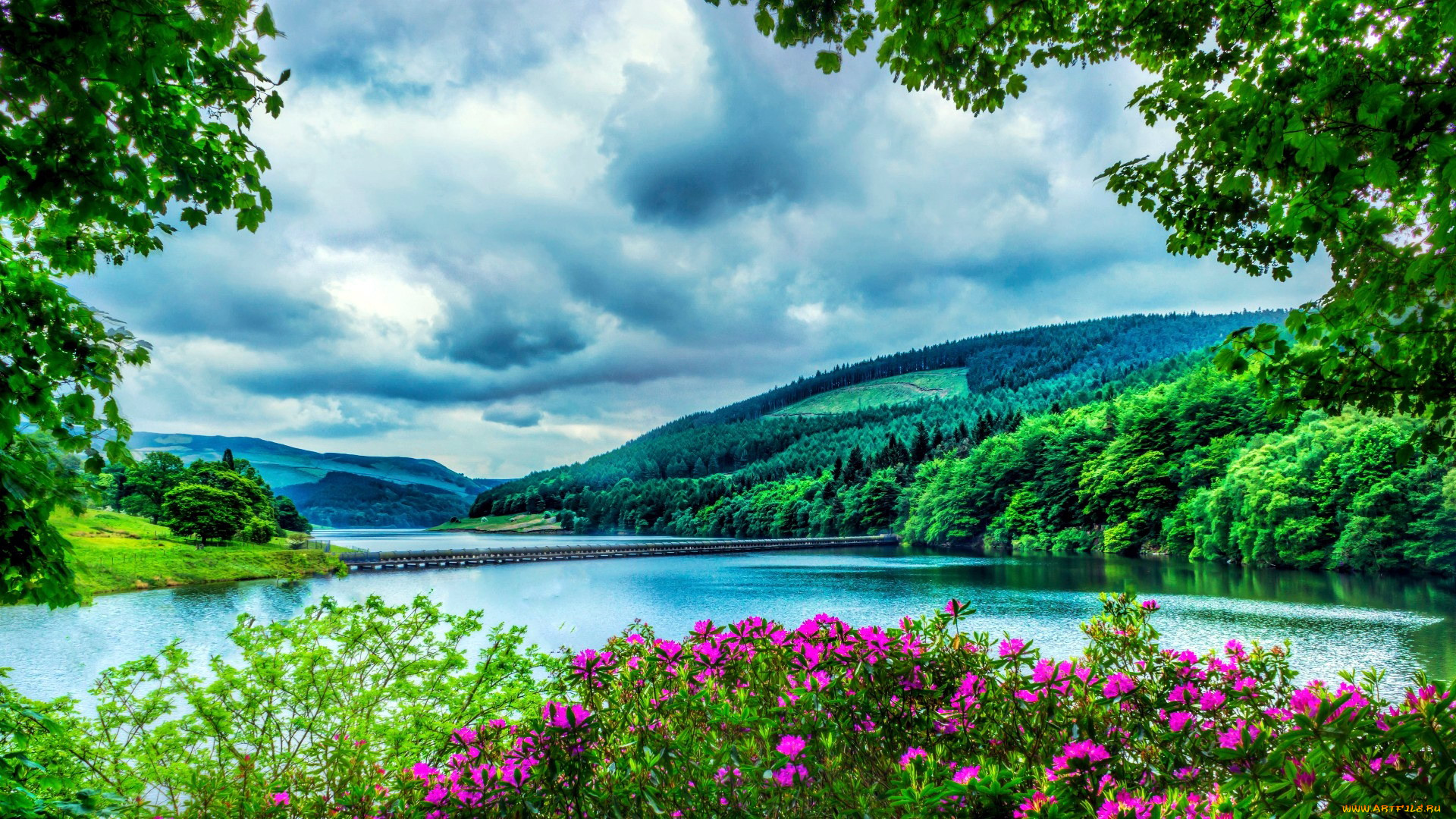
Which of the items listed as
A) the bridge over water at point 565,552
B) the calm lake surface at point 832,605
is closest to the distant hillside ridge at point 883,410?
the bridge over water at point 565,552

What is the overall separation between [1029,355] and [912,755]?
530ft

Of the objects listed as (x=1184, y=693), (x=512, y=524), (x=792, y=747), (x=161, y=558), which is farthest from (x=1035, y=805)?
(x=512, y=524)

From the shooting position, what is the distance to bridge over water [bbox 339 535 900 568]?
34.9 m

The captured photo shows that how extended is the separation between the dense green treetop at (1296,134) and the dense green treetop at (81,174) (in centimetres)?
228

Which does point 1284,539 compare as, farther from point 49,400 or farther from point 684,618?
point 49,400

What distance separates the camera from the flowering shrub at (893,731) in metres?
1.80

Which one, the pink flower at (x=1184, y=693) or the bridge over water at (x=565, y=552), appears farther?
the bridge over water at (x=565, y=552)

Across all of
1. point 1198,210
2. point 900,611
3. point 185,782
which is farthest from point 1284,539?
point 185,782

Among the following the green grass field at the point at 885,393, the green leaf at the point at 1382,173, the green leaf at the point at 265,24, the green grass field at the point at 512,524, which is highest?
the green grass field at the point at 885,393

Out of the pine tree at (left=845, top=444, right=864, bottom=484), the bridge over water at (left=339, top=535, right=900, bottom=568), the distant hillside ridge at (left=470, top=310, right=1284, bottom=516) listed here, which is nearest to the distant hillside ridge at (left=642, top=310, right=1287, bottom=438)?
the distant hillside ridge at (left=470, top=310, right=1284, bottom=516)

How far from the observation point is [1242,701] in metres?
2.34

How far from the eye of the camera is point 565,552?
4297 cm

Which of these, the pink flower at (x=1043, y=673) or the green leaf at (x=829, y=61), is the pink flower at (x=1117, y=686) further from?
A: the green leaf at (x=829, y=61)

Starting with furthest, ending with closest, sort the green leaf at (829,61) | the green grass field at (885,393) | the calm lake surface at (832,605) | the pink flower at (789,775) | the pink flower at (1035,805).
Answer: the green grass field at (885,393)
the calm lake surface at (832,605)
the green leaf at (829,61)
the pink flower at (789,775)
the pink flower at (1035,805)
